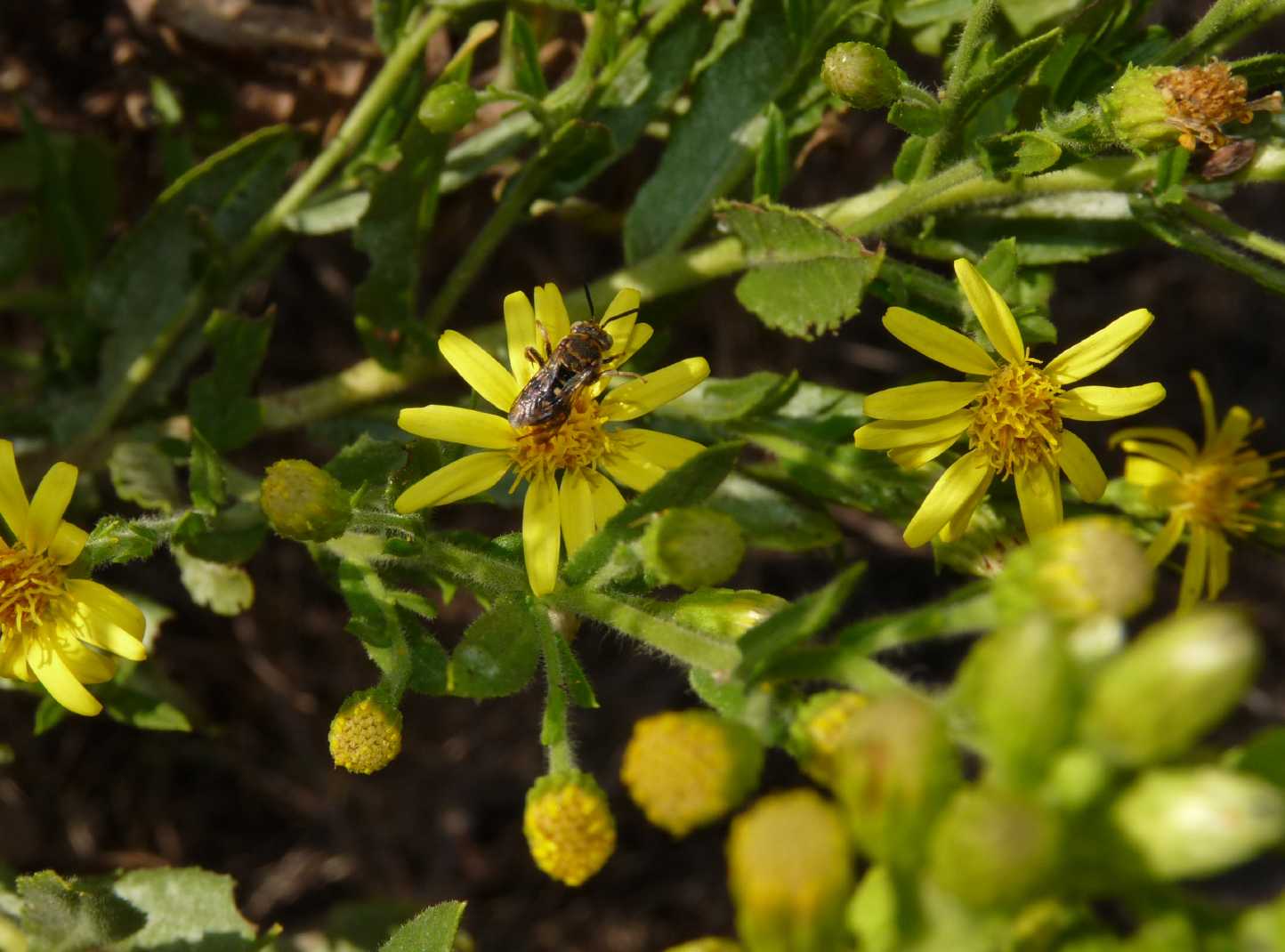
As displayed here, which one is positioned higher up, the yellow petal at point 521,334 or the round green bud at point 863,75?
the round green bud at point 863,75

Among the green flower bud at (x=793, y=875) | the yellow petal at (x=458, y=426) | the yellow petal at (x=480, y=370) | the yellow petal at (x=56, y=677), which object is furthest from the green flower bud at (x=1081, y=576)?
the yellow petal at (x=56, y=677)

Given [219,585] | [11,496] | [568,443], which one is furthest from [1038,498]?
[11,496]

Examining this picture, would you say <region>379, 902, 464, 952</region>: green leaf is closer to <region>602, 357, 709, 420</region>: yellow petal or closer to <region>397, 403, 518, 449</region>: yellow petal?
<region>397, 403, 518, 449</region>: yellow petal

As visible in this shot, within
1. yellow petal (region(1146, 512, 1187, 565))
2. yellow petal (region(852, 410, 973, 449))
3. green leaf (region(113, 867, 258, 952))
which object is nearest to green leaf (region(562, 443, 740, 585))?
yellow petal (region(852, 410, 973, 449))

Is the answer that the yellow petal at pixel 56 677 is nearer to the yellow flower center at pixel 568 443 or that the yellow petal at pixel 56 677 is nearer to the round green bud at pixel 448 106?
the yellow flower center at pixel 568 443

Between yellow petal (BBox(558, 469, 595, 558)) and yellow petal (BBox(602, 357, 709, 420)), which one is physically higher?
yellow petal (BBox(602, 357, 709, 420))

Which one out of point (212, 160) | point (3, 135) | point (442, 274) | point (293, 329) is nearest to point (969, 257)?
point (212, 160)

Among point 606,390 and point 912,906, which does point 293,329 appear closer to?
point 606,390
